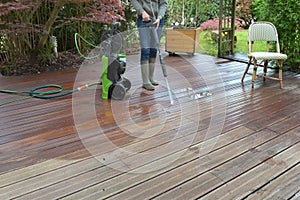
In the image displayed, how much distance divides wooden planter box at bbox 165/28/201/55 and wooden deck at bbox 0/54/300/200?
1.98m

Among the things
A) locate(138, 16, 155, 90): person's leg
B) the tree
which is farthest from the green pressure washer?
the tree

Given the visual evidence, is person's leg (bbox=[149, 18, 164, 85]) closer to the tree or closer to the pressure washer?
the pressure washer

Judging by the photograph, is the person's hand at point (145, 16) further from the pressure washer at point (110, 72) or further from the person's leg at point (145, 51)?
the pressure washer at point (110, 72)

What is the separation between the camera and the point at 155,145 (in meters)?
1.83

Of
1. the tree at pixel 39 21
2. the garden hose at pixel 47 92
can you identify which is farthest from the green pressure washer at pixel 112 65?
the tree at pixel 39 21

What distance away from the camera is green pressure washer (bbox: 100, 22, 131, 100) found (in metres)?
2.55

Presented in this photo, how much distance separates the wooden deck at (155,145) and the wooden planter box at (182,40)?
1.98 metres

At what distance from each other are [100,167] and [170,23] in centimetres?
509

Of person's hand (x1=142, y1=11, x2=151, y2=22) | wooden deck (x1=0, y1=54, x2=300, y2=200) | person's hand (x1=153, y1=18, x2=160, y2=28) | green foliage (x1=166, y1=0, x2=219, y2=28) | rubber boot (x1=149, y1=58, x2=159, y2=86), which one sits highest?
green foliage (x1=166, y1=0, x2=219, y2=28)

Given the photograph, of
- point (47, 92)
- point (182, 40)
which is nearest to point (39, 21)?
point (47, 92)

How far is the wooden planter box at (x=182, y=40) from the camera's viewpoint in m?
4.82

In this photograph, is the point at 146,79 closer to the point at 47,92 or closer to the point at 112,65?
the point at 112,65

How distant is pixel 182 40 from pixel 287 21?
178 cm

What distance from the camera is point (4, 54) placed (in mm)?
3873
